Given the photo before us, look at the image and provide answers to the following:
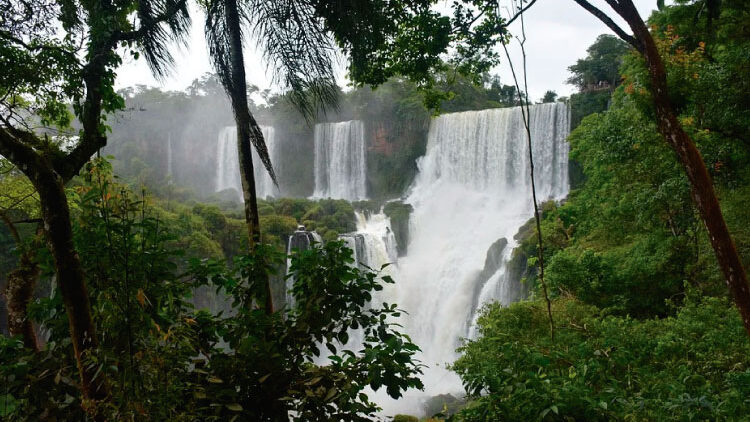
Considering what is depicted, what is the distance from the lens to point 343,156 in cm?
2647

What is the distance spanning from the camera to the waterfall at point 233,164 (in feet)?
92.5

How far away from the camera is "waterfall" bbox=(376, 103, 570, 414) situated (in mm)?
15055

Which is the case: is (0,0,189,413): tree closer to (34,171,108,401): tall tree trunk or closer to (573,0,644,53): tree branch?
(34,171,108,401): tall tree trunk

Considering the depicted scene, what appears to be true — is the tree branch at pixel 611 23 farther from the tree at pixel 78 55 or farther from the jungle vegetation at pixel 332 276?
the tree at pixel 78 55

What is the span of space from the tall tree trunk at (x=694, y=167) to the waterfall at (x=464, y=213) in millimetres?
9622

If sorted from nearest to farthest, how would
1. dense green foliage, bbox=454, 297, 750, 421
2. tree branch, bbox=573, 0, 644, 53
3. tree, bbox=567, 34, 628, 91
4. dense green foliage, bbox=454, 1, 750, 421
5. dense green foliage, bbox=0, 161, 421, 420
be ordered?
dense green foliage, bbox=0, 161, 421, 420 < dense green foliage, bbox=454, 297, 750, 421 < dense green foliage, bbox=454, 1, 750, 421 < tree branch, bbox=573, 0, 644, 53 < tree, bbox=567, 34, 628, 91

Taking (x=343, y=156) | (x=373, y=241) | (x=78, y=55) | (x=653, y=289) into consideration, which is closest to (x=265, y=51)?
(x=78, y=55)

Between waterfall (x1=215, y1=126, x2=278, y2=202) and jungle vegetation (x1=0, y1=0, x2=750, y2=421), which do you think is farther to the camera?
waterfall (x1=215, y1=126, x2=278, y2=202)

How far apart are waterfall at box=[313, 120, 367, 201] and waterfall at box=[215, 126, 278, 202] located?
142 inches

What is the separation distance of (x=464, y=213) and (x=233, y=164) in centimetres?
1595

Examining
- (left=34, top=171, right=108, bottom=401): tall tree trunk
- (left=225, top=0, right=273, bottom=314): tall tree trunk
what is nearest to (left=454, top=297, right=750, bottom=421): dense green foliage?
(left=34, top=171, right=108, bottom=401): tall tree trunk

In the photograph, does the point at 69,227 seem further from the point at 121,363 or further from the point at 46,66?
the point at 46,66

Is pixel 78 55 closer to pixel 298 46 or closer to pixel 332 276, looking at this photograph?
pixel 298 46

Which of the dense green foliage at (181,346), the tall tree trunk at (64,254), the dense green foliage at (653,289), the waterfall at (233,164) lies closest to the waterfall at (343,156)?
the waterfall at (233,164)
